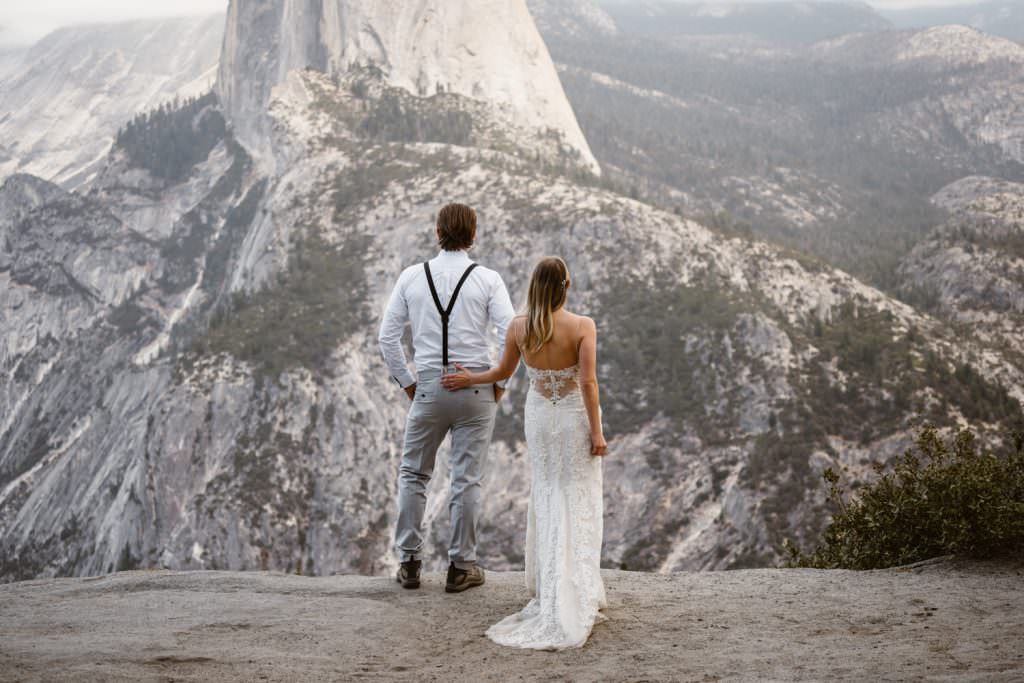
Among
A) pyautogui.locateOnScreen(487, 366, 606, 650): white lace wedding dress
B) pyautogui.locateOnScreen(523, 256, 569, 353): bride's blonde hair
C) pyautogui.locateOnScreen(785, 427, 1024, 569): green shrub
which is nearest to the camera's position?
pyautogui.locateOnScreen(523, 256, 569, 353): bride's blonde hair

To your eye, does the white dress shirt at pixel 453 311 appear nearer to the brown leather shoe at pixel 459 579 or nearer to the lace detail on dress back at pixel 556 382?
the lace detail on dress back at pixel 556 382

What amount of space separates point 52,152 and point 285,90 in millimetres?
101120

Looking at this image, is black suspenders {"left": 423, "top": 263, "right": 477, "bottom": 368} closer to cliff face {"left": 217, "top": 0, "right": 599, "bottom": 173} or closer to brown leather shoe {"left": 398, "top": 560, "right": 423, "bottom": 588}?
brown leather shoe {"left": 398, "top": 560, "right": 423, "bottom": 588}

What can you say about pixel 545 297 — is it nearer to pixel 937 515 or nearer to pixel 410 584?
pixel 410 584

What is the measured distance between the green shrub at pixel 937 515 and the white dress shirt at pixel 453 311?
5.74 m

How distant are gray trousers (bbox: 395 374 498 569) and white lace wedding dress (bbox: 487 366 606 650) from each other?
713 mm

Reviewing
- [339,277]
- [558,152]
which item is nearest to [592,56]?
[558,152]

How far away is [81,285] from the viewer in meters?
108

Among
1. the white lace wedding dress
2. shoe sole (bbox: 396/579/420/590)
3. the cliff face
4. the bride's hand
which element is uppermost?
the cliff face

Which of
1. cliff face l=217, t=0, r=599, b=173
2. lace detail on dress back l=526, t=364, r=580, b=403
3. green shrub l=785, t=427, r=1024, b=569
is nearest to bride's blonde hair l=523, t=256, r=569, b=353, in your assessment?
lace detail on dress back l=526, t=364, r=580, b=403

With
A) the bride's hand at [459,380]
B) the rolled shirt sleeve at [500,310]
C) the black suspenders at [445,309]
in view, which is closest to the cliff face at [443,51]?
the rolled shirt sleeve at [500,310]

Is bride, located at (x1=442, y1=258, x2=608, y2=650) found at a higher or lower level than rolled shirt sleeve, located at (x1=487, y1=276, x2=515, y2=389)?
lower

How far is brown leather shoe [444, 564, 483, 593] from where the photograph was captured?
Result: 9.37m

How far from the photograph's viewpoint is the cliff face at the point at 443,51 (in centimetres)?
8462
